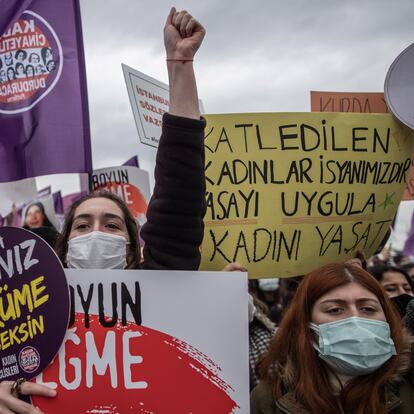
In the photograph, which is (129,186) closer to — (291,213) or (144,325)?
(291,213)

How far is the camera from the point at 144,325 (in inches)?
71.9

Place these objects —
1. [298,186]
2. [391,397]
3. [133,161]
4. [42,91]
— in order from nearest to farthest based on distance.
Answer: [391,397]
[298,186]
[42,91]
[133,161]

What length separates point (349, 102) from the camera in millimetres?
3689

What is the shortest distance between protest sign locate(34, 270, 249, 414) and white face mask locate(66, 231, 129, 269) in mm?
Result: 363

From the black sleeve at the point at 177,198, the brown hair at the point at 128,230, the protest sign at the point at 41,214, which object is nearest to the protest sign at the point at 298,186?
the brown hair at the point at 128,230

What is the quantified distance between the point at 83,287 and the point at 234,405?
2.03 feet

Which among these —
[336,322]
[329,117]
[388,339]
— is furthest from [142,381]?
[329,117]

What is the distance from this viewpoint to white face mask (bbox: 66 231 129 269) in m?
2.21

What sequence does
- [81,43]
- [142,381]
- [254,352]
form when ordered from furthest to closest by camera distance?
[81,43], [254,352], [142,381]

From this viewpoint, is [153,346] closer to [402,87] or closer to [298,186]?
[298,186]

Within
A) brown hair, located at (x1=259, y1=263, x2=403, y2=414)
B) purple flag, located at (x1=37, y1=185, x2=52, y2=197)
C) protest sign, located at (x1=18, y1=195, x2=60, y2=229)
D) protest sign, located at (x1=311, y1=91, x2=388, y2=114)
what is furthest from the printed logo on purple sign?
purple flag, located at (x1=37, y1=185, x2=52, y2=197)

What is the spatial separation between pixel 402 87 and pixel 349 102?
799 millimetres

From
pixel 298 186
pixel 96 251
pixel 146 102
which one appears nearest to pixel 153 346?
pixel 96 251

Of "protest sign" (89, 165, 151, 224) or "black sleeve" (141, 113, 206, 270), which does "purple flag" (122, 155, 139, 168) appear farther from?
"black sleeve" (141, 113, 206, 270)
